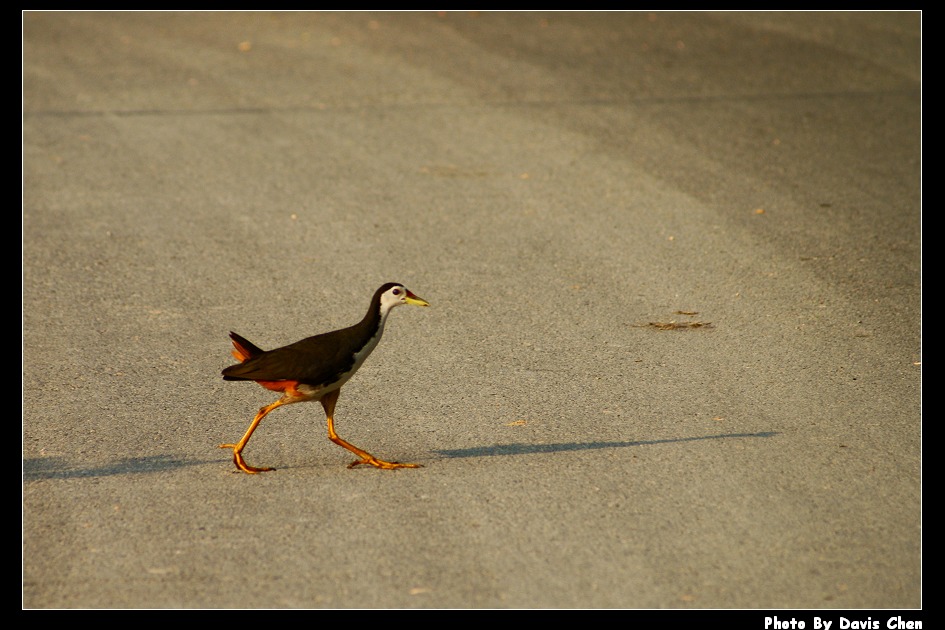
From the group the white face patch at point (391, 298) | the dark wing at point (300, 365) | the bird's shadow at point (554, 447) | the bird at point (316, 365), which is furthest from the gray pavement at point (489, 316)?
the white face patch at point (391, 298)

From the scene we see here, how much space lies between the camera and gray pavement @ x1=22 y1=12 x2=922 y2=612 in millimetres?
4688

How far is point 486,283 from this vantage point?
27.7ft

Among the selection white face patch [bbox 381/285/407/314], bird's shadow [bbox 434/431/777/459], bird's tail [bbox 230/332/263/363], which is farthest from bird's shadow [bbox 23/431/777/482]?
white face patch [bbox 381/285/407/314]

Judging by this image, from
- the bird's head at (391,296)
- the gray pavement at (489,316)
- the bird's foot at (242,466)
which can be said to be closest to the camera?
the gray pavement at (489,316)

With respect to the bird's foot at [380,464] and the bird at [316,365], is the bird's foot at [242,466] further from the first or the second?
the bird's foot at [380,464]

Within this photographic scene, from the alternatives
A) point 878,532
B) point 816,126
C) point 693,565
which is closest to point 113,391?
point 693,565

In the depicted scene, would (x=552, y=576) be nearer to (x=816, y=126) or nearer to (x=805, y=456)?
(x=805, y=456)

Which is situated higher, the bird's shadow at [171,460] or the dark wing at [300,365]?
the dark wing at [300,365]

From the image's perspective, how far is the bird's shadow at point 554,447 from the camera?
5754 millimetres

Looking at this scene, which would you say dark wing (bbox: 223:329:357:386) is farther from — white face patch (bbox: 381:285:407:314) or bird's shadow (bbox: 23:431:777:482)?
bird's shadow (bbox: 23:431:777:482)

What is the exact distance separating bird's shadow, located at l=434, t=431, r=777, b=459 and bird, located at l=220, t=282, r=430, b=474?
0.29m

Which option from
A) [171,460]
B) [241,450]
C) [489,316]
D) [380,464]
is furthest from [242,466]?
[489,316]

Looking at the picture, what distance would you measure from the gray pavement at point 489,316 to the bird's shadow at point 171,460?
0.08 feet

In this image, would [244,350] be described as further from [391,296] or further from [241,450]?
[391,296]
